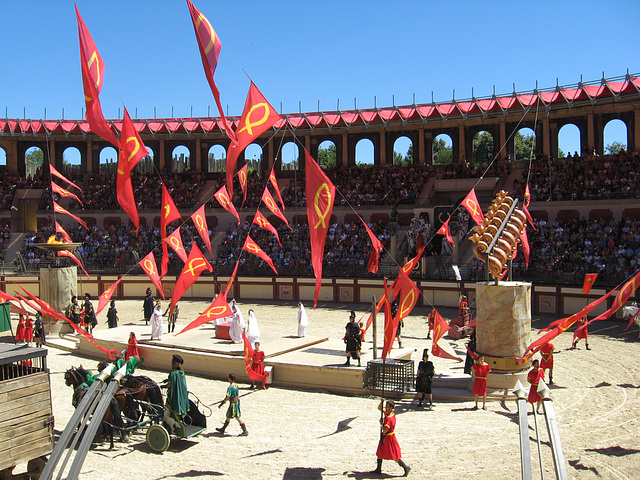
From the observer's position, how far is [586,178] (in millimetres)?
35406

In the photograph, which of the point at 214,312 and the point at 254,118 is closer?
the point at 254,118

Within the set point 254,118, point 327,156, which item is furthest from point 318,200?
point 327,156

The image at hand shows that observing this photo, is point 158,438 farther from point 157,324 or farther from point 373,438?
point 157,324

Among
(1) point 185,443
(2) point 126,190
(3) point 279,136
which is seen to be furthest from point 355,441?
(3) point 279,136

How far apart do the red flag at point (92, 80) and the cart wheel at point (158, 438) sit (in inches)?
251

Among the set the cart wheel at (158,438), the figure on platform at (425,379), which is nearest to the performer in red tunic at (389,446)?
the cart wheel at (158,438)

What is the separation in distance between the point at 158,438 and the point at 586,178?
30.8 m

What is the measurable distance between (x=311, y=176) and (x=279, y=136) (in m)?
34.6

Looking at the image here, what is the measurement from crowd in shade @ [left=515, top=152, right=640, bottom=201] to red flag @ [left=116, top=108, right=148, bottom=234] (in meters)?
26.0

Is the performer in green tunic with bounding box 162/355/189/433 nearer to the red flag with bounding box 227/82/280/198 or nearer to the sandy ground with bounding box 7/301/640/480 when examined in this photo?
the sandy ground with bounding box 7/301/640/480

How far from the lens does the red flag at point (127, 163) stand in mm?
14922

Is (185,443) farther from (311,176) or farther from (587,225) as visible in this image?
(587,225)

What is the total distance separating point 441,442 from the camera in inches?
494

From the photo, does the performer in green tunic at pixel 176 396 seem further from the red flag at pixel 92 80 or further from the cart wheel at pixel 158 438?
the red flag at pixel 92 80
